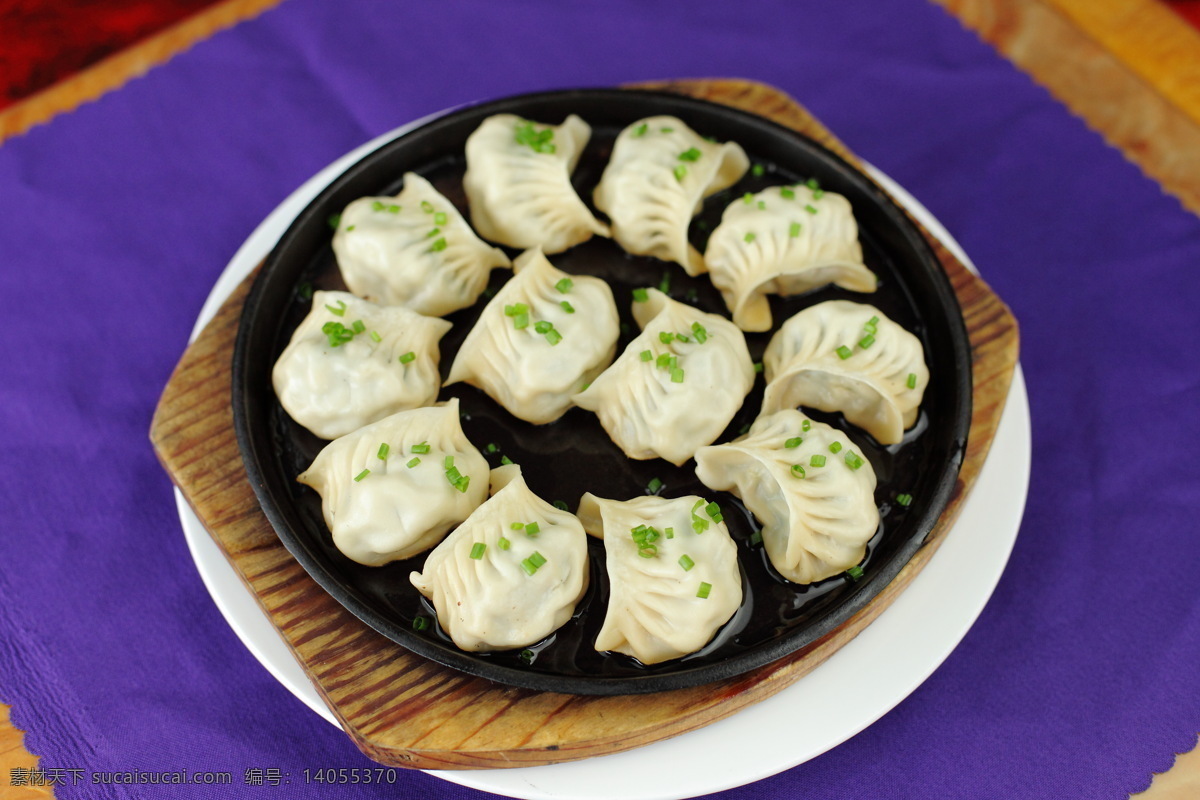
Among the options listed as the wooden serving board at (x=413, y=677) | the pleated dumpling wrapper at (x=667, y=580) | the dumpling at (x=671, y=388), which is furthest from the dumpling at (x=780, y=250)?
the pleated dumpling wrapper at (x=667, y=580)

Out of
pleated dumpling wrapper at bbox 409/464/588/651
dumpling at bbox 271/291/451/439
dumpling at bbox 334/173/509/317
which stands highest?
dumpling at bbox 334/173/509/317

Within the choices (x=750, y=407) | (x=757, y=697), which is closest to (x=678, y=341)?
(x=750, y=407)

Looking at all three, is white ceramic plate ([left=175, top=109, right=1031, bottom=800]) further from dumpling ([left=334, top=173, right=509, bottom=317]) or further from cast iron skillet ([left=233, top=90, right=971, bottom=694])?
dumpling ([left=334, top=173, right=509, bottom=317])

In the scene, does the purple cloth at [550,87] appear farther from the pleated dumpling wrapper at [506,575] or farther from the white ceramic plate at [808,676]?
the pleated dumpling wrapper at [506,575]

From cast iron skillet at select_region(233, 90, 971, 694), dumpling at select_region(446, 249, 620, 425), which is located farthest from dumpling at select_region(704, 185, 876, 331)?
dumpling at select_region(446, 249, 620, 425)

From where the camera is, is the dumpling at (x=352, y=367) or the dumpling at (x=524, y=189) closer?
the dumpling at (x=352, y=367)

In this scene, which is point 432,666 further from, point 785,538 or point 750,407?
point 750,407
